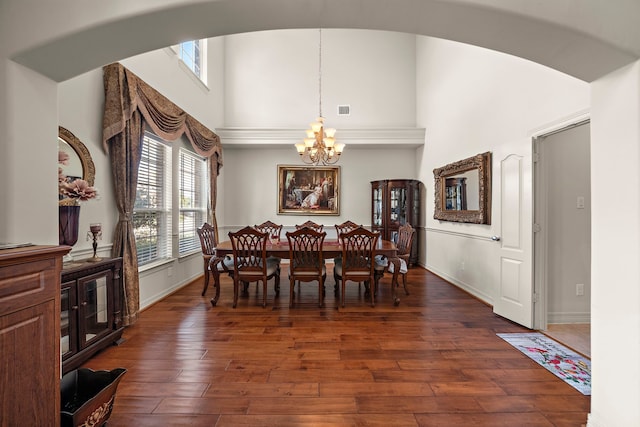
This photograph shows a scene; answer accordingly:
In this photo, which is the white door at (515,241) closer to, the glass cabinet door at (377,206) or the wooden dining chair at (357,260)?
the wooden dining chair at (357,260)

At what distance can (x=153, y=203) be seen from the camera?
400 centimetres

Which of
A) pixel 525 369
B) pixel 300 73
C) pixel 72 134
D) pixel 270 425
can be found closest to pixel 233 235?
pixel 72 134

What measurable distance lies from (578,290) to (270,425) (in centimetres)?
345

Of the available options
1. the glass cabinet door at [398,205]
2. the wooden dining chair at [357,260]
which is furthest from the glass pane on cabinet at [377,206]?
the wooden dining chair at [357,260]

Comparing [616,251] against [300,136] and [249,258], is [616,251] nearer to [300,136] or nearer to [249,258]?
[249,258]

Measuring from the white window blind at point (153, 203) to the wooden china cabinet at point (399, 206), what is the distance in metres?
4.08

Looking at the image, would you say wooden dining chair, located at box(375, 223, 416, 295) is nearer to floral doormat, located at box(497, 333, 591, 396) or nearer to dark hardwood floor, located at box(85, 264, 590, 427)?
dark hardwood floor, located at box(85, 264, 590, 427)

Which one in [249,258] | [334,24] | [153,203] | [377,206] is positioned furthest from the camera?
[377,206]

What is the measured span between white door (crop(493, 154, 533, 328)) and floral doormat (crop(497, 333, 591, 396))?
0.96 feet

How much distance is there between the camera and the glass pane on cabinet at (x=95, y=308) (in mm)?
2330

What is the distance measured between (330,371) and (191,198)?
12.9 feet

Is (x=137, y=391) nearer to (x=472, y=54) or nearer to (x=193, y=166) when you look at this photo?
(x=193, y=166)

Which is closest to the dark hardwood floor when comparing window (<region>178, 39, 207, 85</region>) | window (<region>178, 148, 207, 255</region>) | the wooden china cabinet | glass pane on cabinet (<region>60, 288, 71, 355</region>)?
glass pane on cabinet (<region>60, 288, 71, 355</region>)

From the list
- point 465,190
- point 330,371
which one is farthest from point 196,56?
point 330,371
